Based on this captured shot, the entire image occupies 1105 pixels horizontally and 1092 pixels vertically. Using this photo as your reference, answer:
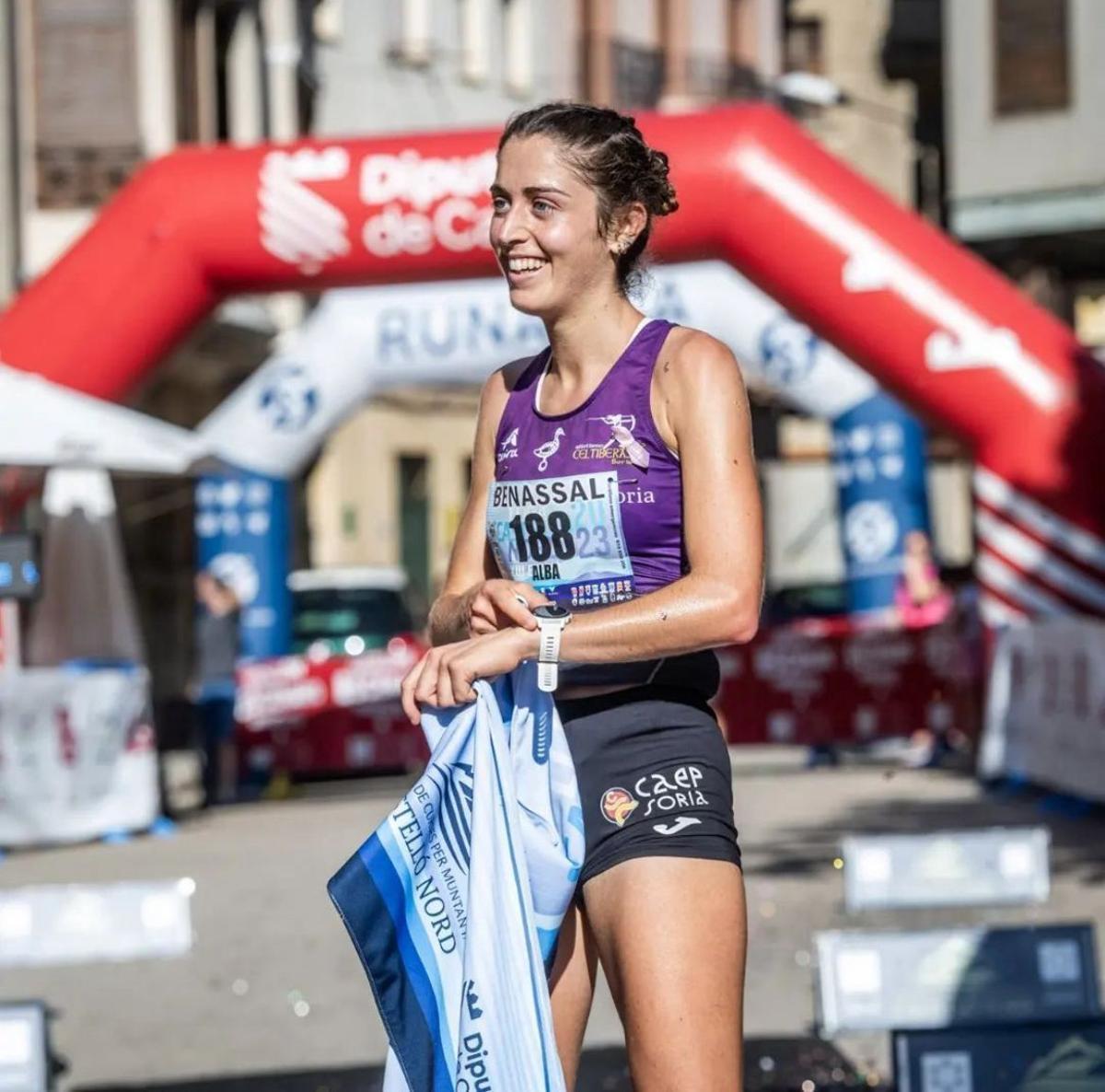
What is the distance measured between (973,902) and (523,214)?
11.5ft

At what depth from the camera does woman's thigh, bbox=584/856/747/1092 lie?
11.7 ft

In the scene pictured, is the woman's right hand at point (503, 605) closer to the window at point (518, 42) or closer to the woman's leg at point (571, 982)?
the woman's leg at point (571, 982)

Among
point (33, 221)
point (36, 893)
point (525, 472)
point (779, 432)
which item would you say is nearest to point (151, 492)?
point (33, 221)

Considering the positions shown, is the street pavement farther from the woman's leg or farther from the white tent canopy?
the woman's leg

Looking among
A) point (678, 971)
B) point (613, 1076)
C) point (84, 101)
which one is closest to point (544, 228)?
point (678, 971)

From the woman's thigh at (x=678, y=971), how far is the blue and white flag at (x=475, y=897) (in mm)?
114

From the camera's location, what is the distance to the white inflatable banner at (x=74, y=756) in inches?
557

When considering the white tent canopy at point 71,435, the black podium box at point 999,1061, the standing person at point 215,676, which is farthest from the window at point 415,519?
the black podium box at point 999,1061

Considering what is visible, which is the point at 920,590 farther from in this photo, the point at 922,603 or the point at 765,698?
the point at 765,698

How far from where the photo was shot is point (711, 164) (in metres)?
14.1

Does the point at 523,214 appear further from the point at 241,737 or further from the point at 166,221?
the point at 241,737

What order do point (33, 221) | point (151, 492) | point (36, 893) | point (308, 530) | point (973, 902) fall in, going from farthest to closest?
point (308, 530) → point (151, 492) → point (33, 221) → point (973, 902) → point (36, 893)

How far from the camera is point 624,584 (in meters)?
3.77

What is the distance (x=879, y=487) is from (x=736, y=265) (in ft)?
14.6
